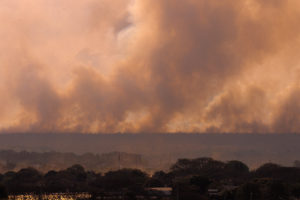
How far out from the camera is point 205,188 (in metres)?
192

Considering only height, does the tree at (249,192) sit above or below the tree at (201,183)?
below

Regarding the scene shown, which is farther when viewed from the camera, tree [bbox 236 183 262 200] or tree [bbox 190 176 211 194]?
tree [bbox 190 176 211 194]

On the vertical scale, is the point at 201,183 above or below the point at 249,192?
above

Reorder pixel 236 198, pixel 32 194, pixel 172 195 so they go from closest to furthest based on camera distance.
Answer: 1. pixel 236 198
2. pixel 172 195
3. pixel 32 194

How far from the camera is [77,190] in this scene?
194625 mm

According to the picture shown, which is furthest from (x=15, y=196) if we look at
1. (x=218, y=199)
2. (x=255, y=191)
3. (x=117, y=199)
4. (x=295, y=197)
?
(x=295, y=197)

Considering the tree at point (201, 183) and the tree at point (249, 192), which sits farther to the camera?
the tree at point (201, 183)

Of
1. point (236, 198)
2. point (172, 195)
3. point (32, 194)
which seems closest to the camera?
point (236, 198)

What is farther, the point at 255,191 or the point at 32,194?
the point at 32,194

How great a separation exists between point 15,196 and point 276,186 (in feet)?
314

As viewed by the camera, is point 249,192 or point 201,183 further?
point 201,183

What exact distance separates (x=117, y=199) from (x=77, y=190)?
150 ft

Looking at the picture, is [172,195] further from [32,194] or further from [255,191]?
[32,194]

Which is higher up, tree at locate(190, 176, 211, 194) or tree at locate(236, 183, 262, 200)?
tree at locate(190, 176, 211, 194)
